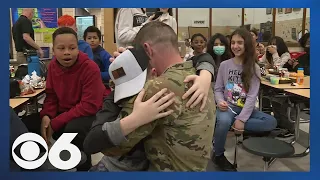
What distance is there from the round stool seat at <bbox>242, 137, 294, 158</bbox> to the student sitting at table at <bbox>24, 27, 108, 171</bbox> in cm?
53

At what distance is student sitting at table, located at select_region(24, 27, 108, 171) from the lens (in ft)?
3.23

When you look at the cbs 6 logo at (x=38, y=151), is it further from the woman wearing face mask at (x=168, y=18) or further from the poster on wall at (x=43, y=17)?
the woman wearing face mask at (x=168, y=18)

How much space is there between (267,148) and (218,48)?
37cm

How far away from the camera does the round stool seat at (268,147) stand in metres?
1.05

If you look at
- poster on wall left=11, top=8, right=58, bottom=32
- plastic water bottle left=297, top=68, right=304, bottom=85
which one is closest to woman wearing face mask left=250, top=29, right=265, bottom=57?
plastic water bottle left=297, top=68, right=304, bottom=85

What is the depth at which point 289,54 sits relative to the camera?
1.10m

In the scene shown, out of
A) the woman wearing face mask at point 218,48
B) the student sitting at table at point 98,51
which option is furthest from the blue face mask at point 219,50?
the student sitting at table at point 98,51

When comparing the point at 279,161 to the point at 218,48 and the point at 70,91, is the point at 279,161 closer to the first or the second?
the point at 218,48

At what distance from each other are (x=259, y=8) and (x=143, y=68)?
414 millimetres

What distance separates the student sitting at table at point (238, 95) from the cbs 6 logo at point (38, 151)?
46cm

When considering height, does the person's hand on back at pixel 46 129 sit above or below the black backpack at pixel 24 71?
below

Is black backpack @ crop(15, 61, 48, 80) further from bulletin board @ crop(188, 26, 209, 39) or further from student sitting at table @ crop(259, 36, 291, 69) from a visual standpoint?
student sitting at table @ crop(259, 36, 291, 69)
